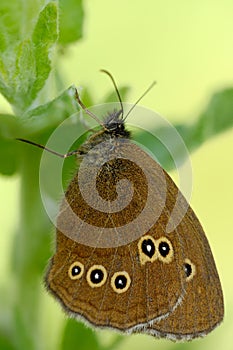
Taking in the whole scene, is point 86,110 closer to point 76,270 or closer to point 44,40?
point 44,40

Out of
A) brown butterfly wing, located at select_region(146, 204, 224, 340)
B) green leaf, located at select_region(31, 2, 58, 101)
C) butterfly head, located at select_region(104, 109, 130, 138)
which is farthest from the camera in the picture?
butterfly head, located at select_region(104, 109, 130, 138)

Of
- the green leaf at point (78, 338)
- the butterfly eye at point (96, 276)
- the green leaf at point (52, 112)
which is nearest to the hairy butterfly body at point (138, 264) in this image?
the butterfly eye at point (96, 276)

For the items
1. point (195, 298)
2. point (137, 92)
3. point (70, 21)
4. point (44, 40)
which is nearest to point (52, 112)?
point (44, 40)

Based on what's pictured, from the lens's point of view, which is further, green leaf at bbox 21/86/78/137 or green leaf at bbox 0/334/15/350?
green leaf at bbox 0/334/15/350

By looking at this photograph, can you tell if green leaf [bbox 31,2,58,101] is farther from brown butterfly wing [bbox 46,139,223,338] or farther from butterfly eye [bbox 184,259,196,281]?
butterfly eye [bbox 184,259,196,281]

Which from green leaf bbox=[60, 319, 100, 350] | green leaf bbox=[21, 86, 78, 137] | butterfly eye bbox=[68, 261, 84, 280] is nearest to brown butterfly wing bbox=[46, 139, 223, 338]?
butterfly eye bbox=[68, 261, 84, 280]

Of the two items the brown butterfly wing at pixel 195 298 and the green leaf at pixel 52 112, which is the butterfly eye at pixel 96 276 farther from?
the green leaf at pixel 52 112

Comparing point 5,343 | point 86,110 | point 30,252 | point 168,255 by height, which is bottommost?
point 5,343
